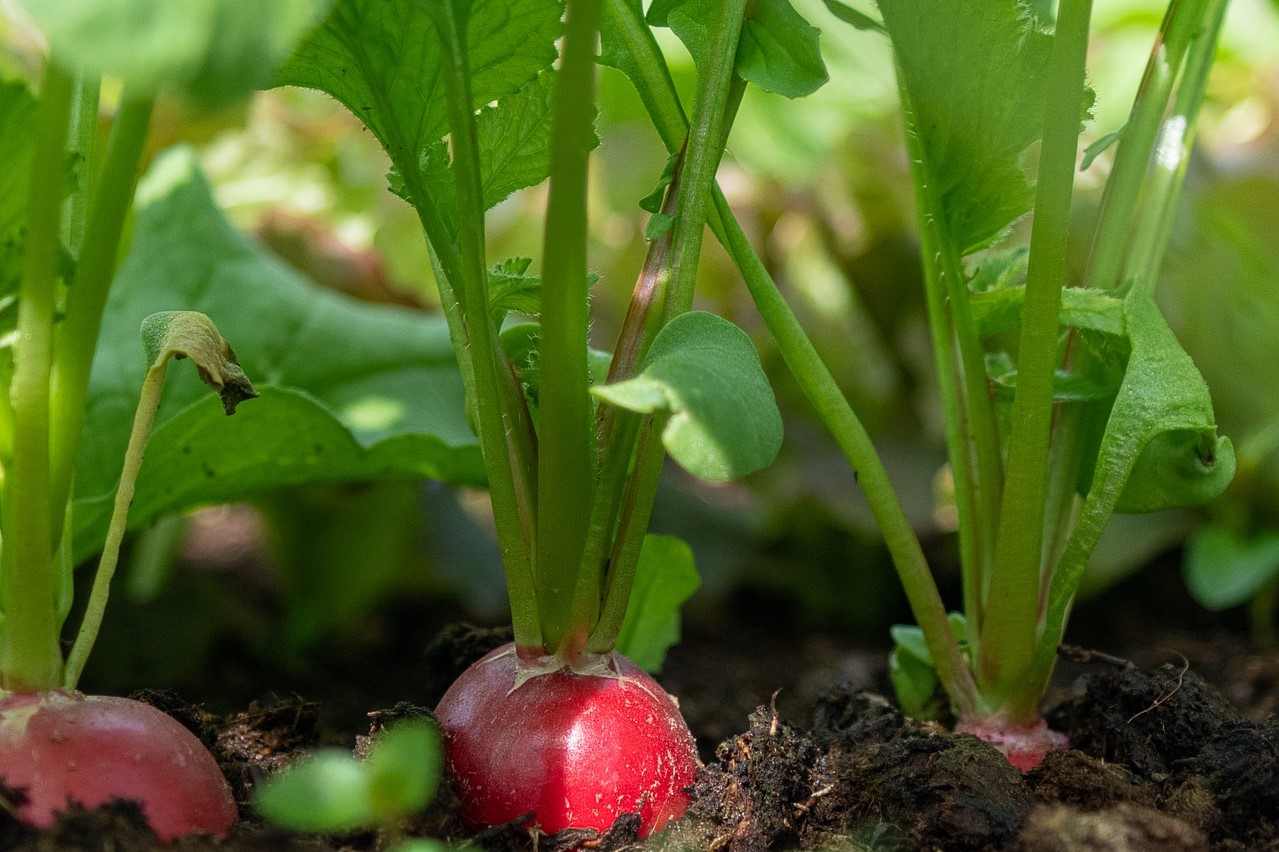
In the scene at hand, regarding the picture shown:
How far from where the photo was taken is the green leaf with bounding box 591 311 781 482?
17.8 inches

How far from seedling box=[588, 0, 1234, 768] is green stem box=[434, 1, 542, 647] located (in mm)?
147

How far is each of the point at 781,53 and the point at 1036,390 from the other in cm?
24

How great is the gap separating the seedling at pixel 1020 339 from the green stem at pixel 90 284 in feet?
0.94

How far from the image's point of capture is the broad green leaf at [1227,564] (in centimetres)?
120

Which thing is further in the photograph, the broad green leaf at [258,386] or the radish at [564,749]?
the broad green leaf at [258,386]

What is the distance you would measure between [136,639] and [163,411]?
0.30 metres

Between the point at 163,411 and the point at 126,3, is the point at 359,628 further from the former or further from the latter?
the point at 126,3

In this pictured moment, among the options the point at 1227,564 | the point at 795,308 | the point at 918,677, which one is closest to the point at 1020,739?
the point at 918,677

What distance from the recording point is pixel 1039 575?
2.25ft

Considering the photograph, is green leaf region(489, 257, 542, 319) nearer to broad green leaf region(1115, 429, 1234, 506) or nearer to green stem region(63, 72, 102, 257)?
green stem region(63, 72, 102, 257)

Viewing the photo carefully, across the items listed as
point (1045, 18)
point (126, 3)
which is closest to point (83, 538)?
point (126, 3)

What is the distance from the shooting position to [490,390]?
620mm

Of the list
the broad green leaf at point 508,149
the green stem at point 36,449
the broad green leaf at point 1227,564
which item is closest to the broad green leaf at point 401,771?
the green stem at point 36,449

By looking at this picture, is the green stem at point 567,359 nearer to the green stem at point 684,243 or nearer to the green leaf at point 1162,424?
the green stem at point 684,243
